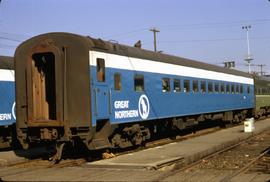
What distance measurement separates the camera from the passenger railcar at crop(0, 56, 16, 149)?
1752 cm

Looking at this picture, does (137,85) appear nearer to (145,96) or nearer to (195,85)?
(145,96)

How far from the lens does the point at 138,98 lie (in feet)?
52.9

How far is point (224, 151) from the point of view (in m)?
16.0

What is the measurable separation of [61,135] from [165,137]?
9.24 meters

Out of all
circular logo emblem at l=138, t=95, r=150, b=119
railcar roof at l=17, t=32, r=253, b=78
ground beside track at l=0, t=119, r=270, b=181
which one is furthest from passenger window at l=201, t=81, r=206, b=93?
ground beside track at l=0, t=119, r=270, b=181

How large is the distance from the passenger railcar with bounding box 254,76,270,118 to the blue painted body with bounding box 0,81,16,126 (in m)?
21.9

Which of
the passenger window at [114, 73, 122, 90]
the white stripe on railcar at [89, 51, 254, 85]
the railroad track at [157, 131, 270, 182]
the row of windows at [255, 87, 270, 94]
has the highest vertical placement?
the white stripe on railcar at [89, 51, 254, 85]

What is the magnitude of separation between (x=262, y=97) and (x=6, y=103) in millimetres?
24480

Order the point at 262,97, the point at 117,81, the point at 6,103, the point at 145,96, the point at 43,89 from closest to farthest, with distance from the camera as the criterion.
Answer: the point at 43,89, the point at 117,81, the point at 145,96, the point at 6,103, the point at 262,97

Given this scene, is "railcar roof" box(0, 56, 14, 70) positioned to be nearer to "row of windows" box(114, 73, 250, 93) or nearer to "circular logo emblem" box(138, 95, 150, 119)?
"row of windows" box(114, 73, 250, 93)

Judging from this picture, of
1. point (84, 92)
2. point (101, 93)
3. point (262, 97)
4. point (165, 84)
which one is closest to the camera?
point (84, 92)

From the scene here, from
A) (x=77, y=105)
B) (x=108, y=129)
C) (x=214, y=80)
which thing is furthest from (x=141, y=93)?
(x=214, y=80)

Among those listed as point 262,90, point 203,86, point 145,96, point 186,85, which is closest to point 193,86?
point 186,85

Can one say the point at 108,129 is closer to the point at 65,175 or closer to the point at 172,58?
the point at 65,175
